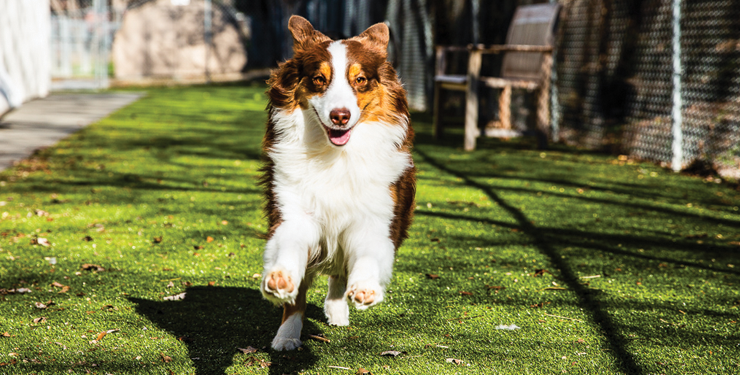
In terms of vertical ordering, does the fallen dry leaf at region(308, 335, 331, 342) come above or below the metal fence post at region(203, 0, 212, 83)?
below

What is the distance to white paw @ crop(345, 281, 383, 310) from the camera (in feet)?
7.64

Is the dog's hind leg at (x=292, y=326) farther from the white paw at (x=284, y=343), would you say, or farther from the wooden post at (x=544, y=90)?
the wooden post at (x=544, y=90)

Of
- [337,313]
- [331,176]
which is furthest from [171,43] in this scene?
[331,176]

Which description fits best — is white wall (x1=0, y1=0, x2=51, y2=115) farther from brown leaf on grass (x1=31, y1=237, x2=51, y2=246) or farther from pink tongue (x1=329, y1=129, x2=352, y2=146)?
pink tongue (x1=329, y1=129, x2=352, y2=146)

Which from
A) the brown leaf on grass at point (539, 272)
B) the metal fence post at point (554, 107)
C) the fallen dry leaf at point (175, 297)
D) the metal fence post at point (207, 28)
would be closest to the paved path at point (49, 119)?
the fallen dry leaf at point (175, 297)

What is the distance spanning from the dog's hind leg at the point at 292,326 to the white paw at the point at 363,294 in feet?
2.11

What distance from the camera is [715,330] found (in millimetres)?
3131

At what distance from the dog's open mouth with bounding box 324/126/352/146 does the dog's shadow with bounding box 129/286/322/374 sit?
35.7 inches

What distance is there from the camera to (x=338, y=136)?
2676 mm

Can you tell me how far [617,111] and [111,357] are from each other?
26.5 feet

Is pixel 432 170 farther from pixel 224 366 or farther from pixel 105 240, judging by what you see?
pixel 224 366

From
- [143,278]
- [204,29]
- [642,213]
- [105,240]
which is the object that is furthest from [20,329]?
[204,29]

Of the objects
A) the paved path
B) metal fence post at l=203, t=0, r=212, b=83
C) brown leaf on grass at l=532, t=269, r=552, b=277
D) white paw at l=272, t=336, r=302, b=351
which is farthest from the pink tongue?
Answer: metal fence post at l=203, t=0, r=212, b=83

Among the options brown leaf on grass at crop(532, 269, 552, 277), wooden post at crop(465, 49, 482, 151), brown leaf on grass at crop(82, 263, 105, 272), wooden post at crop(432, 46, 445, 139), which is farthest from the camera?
wooden post at crop(432, 46, 445, 139)
